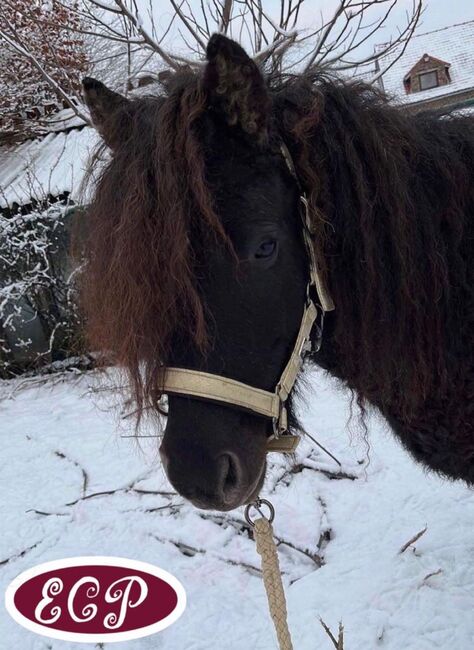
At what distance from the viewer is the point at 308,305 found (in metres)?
1.38

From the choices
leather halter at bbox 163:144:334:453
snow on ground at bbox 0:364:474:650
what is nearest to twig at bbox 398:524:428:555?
snow on ground at bbox 0:364:474:650

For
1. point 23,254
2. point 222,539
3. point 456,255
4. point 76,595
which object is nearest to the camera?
point 456,255

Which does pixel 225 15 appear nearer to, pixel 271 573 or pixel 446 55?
pixel 271 573

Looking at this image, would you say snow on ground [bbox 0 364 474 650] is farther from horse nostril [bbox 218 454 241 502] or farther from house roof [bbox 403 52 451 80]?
house roof [bbox 403 52 451 80]

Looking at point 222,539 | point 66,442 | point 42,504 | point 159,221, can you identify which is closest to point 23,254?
point 66,442

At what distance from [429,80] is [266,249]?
23.8m

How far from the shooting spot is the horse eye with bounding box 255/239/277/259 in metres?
→ 1.26

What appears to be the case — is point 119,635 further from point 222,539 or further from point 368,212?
point 368,212

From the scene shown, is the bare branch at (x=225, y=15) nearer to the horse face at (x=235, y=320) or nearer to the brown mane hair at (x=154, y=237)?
the brown mane hair at (x=154, y=237)

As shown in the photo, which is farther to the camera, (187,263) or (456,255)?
(456,255)

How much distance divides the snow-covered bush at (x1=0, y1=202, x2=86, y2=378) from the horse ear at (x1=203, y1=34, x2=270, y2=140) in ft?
17.1

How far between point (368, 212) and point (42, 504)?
331 centimetres

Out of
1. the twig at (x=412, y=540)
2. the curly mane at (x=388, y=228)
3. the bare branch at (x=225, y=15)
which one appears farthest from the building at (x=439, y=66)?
the curly mane at (x=388, y=228)

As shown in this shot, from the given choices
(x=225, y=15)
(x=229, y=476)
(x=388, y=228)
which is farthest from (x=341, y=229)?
(x=225, y=15)
